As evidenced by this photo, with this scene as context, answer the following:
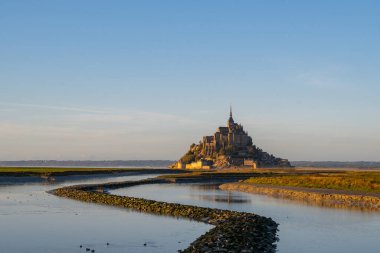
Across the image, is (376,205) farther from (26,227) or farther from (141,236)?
(26,227)

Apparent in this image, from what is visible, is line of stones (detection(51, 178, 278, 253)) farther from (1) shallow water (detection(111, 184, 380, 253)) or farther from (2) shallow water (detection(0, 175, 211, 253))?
(2) shallow water (detection(0, 175, 211, 253))

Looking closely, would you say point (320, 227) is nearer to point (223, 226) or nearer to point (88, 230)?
point (223, 226)

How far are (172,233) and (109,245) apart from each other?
4.73 m

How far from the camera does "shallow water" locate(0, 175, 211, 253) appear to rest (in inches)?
1002

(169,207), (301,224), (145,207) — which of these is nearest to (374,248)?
(301,224)

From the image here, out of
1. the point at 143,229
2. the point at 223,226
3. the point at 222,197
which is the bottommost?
the point at 143,229

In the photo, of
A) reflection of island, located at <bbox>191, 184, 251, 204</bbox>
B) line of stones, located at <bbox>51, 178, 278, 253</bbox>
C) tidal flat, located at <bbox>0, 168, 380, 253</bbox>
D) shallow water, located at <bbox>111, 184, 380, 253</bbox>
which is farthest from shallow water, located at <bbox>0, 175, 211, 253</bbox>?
reflection of island, located at <bbox>191, 184, 251, 204</bbox>

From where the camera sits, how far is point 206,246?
23.5 m

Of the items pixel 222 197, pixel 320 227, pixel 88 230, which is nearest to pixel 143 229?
pixel 88 230

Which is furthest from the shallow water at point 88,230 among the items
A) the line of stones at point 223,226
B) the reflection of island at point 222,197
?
→ the reflection of island at point 222,197

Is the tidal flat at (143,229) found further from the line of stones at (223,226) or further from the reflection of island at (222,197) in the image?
the reflection of island at (222,197)

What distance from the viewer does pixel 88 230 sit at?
30453 mm

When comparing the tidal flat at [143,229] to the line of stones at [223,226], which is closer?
the line of stones at [223,226]

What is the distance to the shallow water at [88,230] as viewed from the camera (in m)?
25.5
